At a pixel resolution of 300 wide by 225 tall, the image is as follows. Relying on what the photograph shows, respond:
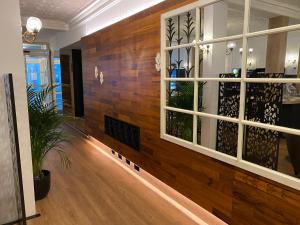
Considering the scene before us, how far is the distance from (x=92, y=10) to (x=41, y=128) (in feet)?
8.89

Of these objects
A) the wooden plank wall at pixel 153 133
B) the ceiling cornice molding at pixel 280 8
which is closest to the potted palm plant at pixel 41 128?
the wooden plank wall at pixel 153 133

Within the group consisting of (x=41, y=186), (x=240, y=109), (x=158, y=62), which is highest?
(x=158, y=62)

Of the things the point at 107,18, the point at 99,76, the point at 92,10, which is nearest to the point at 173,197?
the point at 99,76

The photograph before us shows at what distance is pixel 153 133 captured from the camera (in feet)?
9.82

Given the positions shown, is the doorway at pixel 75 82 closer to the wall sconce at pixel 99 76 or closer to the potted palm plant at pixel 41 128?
the wall sconce at pixel 99 76

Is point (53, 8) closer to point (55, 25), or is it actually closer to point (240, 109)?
point (55, 25)

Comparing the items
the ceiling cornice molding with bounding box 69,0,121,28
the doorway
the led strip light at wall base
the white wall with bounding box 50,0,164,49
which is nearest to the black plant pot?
the led strip light at wall base

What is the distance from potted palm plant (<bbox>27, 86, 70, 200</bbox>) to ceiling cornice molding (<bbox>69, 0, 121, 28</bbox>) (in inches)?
76.6

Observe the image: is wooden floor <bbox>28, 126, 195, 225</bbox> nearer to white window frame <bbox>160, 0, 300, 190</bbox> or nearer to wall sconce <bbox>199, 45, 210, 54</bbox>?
white window frame <bbox>160, 0, 300, 190</bbox>

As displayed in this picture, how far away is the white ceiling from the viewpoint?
418cm

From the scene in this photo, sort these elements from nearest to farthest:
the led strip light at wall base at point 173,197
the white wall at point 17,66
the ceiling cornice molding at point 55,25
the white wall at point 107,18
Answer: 1. the white wall at point 17,66
2. the led strip light at wall base at point 173,197
3. the white wall at point 107,18
4. the ceiling cornice molding at point 55,25

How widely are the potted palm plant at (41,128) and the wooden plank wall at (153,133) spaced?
1.10 m

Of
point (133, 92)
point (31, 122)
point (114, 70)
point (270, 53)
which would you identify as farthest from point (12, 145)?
point (270, 53)

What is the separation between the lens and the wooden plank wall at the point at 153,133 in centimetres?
179
